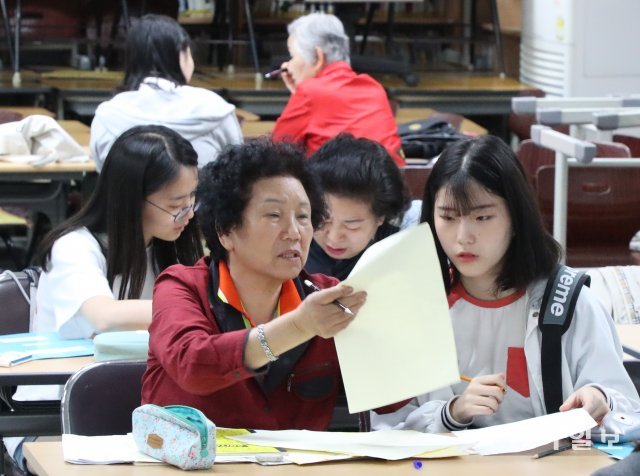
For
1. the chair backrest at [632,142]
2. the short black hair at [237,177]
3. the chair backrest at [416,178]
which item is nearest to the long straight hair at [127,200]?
the short black hair at [237,177]

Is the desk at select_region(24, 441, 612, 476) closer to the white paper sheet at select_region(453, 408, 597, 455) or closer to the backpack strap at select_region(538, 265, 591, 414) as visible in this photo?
the white paper sheet at select_region(453, 408, 597, 455)

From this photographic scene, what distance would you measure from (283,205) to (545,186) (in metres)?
2.74

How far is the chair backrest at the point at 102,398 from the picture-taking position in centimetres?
244

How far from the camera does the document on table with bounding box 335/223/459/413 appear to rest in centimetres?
193

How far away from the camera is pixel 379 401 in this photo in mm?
1994

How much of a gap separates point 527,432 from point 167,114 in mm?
3205

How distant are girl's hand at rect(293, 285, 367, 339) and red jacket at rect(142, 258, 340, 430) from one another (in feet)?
0.72

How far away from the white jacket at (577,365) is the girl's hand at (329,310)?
17.9 inches

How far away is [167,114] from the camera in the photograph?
5121 mm

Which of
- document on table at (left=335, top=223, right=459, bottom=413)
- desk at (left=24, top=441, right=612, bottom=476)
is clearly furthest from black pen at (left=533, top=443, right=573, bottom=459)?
document on table at (left=335, top=223, right=459, bottom=413)

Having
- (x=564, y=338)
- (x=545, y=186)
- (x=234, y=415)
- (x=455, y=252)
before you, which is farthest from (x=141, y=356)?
(x=545, y=186)

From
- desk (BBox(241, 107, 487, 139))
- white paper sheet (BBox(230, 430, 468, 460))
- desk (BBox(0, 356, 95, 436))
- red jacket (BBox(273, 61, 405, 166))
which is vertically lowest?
Result: desk (BBox(0, 356, 95, 436))

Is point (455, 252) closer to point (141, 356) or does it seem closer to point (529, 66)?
point (141, 356)

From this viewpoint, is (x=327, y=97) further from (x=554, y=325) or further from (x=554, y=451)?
(x=554, y=451)
